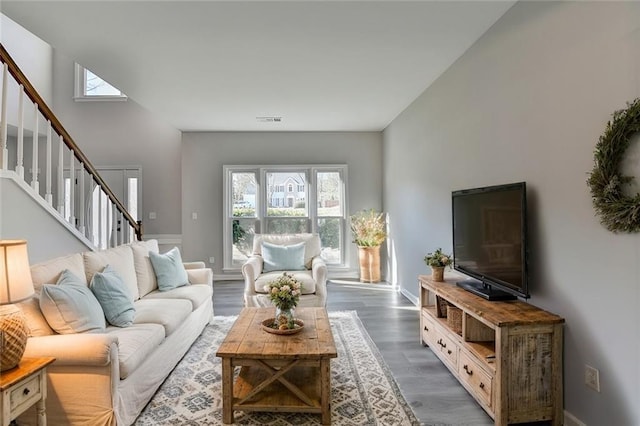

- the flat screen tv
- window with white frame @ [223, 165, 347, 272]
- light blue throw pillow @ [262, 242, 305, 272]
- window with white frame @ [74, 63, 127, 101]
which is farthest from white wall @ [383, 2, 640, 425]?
window with white frame @ [74, 63, 127, 101]

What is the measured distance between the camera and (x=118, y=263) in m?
3.15

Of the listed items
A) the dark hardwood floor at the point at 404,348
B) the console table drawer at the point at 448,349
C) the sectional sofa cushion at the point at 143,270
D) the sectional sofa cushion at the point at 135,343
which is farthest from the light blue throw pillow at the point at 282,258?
the console table drawer at the point at 448,349

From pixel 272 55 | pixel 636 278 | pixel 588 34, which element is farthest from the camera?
pixel 272 55

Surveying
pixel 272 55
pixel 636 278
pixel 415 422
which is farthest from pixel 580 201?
pixel 272 55

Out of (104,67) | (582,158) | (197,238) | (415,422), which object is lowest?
(415,422)

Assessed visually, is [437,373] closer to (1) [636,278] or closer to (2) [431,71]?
(1) [636,278]

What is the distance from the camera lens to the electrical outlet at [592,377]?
1.90 m

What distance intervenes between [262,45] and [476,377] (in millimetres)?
3043

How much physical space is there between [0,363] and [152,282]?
1.98 meters

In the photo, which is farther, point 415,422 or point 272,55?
point 272,55

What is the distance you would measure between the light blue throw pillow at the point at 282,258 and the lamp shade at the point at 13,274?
2913 millimetres

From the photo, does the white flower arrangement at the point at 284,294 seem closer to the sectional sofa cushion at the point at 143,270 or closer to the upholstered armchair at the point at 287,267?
the upholstered armchair at the point at 287,267

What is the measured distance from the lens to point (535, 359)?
Result: 206cm

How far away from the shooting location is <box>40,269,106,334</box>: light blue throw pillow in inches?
85.7
